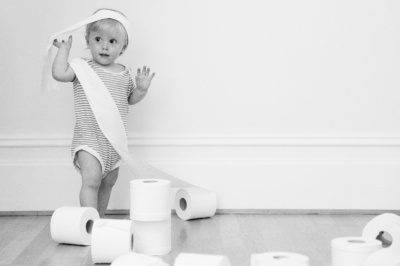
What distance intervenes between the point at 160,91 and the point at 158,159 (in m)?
0.28

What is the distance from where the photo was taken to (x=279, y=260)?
1.56 metres

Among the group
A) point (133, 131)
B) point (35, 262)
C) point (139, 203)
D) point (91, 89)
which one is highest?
point (91, 89)

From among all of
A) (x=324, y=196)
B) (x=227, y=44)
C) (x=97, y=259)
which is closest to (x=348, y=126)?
(x=324, y=196)

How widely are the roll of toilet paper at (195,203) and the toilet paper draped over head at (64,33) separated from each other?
65 centimetres

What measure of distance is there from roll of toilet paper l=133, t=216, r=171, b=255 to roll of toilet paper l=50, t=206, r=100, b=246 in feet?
0.72

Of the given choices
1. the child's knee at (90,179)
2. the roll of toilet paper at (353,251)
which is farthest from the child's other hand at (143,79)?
the roll of toilet paper at (353,251)

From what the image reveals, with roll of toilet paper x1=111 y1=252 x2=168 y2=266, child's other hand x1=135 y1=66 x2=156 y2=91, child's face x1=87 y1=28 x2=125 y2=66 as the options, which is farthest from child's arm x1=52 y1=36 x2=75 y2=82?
roll of toilet paper x1=111 y1=252 x2=168 y2=266

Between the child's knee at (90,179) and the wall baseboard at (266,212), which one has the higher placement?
the child's knee at (90,179)

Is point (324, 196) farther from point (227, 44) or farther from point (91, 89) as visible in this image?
point (91, 89)

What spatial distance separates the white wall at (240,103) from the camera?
2779 millimetres

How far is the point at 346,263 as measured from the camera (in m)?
1.74

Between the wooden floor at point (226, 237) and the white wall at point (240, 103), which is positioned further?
the white wall at point (240, 103)

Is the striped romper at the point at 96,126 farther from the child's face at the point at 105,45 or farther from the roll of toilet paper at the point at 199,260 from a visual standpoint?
the roll of toilet paper at the point at 199,260

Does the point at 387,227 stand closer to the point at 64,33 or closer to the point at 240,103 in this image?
the point at 240,103
